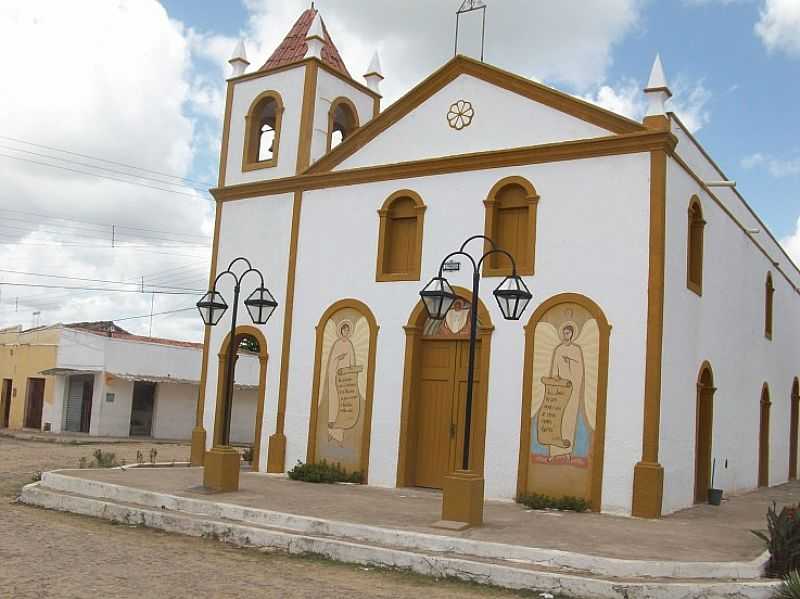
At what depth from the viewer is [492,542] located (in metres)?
9.30

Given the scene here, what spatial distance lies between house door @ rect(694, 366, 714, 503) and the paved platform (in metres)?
0.51

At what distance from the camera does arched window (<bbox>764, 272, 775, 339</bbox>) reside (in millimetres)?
20281

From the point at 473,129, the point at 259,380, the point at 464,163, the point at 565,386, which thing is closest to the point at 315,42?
the point at 473,129

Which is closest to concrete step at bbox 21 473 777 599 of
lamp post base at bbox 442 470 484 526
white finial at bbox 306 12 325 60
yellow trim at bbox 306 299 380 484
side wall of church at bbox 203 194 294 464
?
lamp post base at bbox 442 470 484 526

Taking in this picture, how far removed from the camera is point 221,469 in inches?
507

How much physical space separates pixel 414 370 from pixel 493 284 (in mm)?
2127

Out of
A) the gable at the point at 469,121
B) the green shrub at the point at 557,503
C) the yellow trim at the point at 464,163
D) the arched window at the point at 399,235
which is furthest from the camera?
the arched window at the point at 399,235

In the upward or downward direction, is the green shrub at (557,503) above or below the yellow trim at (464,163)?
below

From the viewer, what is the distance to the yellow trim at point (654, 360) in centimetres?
1234

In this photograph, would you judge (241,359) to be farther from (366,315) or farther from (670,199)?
(670,199)

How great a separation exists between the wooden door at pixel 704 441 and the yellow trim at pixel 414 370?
4029mm

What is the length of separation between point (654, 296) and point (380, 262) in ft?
17.1

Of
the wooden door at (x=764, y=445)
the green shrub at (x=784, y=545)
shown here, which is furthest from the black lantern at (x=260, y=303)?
the wooden door at (x=764, y=445)

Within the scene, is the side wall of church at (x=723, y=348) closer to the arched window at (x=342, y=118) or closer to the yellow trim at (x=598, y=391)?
the yellow trim at (x=598, y=391)
